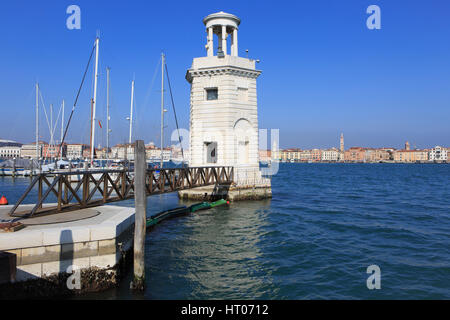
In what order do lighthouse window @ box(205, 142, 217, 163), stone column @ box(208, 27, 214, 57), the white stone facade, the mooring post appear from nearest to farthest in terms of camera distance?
the mooring post < the white stone facade < stone column @ box(208, 27, 214, 57) < lighthouse window @ box(205, 142, 217, 163)

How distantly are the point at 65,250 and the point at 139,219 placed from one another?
2.00 metres

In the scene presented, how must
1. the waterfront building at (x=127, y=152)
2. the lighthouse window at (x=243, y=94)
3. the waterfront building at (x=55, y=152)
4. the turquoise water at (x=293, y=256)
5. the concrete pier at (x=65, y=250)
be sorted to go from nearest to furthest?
1. the concrete pier at (x=65, y=250)
2. the turquoise water at (x=293, y=256)
3. the lighthouse window at (x=243, y=94)
4. the waterfront building at (x=127, y=152)
5. the waterfront building at (x=55, y=152)

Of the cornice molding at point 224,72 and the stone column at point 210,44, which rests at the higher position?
the stone column at point 210,44

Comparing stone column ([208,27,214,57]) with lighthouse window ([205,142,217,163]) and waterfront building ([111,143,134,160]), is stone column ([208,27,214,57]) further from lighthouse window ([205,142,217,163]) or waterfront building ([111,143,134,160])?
waterfront building ([111,143,134,160])

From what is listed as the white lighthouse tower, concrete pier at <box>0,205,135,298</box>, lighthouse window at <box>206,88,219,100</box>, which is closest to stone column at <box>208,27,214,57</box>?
the white lighthouse tower

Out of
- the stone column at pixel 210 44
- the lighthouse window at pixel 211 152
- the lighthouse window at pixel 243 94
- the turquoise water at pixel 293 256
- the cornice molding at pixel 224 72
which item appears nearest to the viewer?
the turquoise water at pixel 293 256

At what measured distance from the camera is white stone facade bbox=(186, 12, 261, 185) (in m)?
24.8

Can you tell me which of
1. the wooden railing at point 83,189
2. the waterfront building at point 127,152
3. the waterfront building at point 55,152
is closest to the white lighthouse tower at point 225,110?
the wooden railing at point 83,189

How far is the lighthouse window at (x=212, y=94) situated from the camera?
25562mm

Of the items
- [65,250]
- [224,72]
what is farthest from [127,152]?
[65,250]

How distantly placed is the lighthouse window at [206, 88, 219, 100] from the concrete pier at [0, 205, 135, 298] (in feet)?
57.6

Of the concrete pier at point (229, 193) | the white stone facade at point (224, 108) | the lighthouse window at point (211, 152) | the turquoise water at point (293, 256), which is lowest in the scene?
the turquoise water at point (293, 256)

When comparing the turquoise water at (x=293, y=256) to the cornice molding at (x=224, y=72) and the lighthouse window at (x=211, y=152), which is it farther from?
the cornice molding at (x=224, y=72)

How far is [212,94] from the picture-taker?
25672mm
